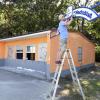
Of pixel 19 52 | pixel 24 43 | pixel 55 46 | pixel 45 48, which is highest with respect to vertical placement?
pixel 24 43

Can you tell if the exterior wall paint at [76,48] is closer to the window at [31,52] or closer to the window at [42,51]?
the window at [42,51]

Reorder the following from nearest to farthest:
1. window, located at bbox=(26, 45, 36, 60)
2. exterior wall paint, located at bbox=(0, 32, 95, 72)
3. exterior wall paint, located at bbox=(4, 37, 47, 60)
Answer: exterior wall paint, located at bbox=(0, 32, 95, 72) → exterior wall paint, located at bbox=(4, 37, 47, 60) → window, located at bbox=(26, 45, 36, 60)

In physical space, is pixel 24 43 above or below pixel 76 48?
above

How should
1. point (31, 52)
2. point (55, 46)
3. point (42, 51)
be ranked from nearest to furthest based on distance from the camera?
point (55, 46), point (42, 51), point (31, 52)

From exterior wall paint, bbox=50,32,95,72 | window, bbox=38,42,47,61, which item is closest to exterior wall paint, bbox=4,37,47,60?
window, bbox=38,42,47,61

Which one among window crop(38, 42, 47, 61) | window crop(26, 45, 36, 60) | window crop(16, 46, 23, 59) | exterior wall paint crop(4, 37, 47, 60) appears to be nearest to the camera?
window crop(38, 42, 47, 61)

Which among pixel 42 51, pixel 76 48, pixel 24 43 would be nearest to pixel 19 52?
pixel 24 43

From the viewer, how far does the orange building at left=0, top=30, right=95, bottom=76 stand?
51.1ft

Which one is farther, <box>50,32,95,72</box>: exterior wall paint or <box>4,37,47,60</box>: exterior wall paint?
<box>4,37,47,60</box>: exterior wall paint

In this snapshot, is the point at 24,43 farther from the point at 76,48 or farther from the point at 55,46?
the point at 76,48

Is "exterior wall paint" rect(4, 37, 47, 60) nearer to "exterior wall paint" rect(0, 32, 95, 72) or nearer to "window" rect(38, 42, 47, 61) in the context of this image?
"exterior wall paint" rect(0, 32, 95, 72)

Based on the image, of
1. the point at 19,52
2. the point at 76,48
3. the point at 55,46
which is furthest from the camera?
the point at 19,52

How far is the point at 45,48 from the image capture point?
16.6 meters

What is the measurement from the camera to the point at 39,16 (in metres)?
28.5
